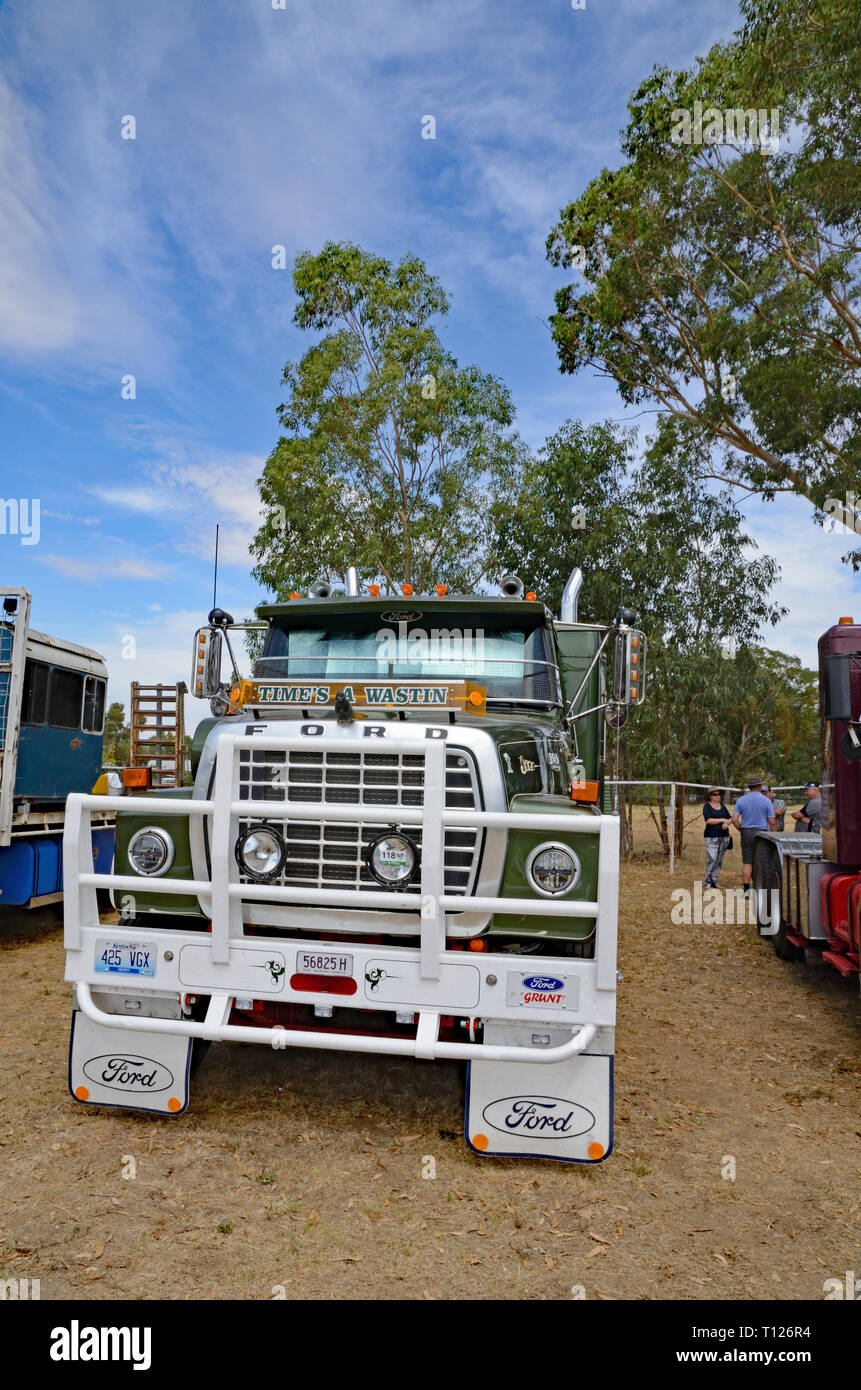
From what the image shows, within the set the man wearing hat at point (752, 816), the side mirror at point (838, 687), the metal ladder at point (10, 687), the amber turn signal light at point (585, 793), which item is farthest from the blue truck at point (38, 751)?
the man wearing hat at point (752, 816)

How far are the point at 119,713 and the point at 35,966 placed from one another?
3212 centimetres

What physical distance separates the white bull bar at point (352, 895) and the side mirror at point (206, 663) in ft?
6.69

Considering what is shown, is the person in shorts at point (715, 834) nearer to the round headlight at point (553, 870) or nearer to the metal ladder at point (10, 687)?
the metal ladder at point (10, 687)

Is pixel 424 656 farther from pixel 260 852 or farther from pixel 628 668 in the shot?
pixel 260 852

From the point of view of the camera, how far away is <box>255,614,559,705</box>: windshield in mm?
5648

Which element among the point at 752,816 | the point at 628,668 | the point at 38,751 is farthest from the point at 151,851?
the point at 752,816

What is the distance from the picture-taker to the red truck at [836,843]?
614 cm

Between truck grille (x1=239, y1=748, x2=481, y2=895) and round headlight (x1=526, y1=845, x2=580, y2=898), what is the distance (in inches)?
10.1

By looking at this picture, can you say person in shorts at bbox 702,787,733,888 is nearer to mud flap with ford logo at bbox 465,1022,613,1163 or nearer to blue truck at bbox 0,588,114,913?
blue truck at bbox 0,588,114,913

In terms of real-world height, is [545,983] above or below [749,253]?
below

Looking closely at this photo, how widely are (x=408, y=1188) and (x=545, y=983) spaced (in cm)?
107

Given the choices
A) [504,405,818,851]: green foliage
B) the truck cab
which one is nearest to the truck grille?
the truck cab

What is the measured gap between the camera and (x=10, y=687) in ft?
29.4

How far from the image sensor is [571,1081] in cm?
407
